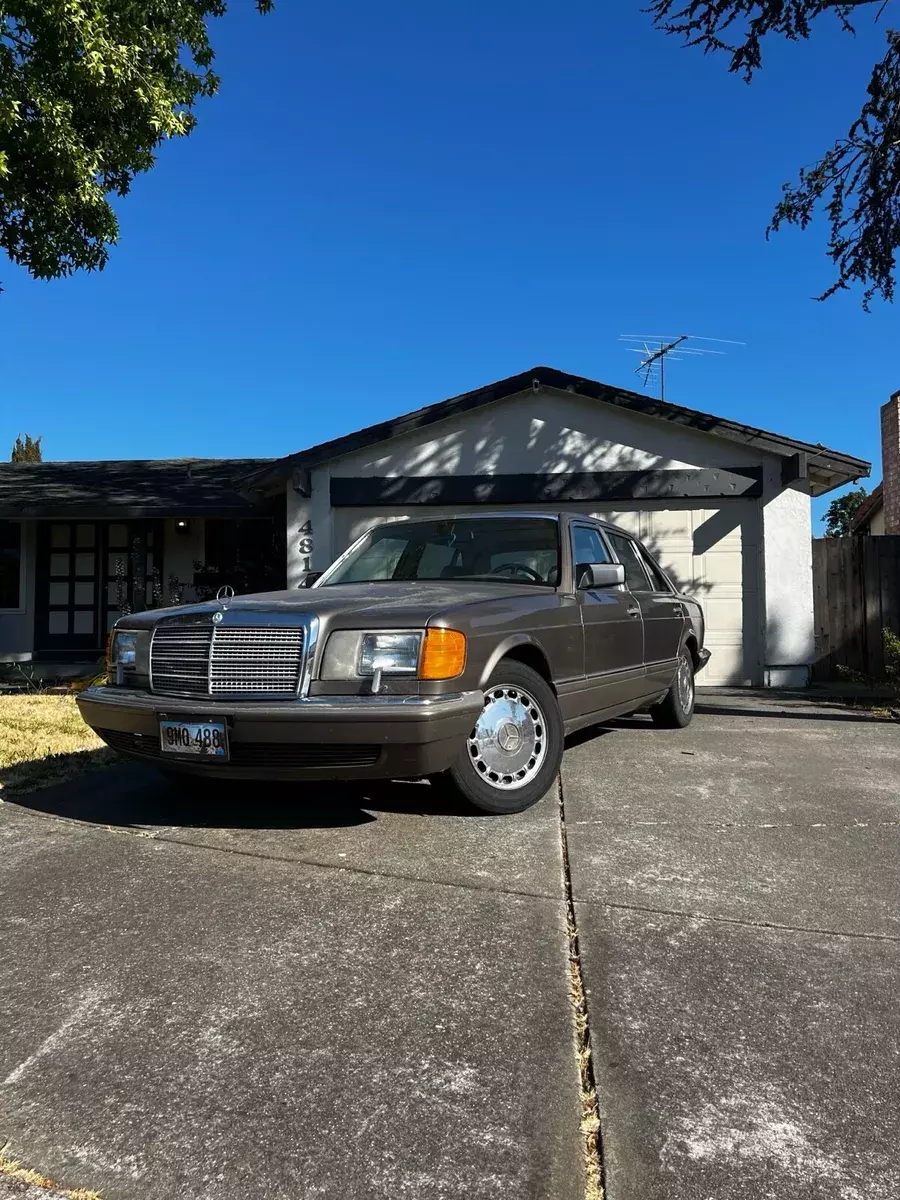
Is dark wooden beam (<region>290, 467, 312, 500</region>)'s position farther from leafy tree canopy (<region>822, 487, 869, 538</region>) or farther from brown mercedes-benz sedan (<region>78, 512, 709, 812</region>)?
leafy tree canopy (<region>822, 487, 869, 538</region>)

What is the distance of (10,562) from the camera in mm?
14195

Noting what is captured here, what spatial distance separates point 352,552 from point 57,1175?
4.08m

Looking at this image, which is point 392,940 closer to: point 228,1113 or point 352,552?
point 228,1113

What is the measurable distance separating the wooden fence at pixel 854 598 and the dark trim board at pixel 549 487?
66.8 inches

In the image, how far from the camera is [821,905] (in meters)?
2.94

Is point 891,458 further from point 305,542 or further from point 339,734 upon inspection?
point 339,734

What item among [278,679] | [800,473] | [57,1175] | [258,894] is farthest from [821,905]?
[800,473]

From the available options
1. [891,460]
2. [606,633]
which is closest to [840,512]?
[891,460]

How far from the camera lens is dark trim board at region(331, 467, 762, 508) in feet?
33.8

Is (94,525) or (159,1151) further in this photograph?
(94,525)

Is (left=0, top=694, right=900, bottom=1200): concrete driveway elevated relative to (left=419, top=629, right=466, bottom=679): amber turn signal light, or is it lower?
lower

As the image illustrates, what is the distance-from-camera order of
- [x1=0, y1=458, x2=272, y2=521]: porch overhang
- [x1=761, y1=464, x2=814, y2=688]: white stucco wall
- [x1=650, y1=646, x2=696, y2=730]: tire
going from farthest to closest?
1. [x1=0, y1=458, x2=272, y2=521]: porch overhang
2. [x1=761, y1=464, x2=814, y2=688]: white stucco wall
3. [x1=650, y1=646, x2=696, y2=730]: tire

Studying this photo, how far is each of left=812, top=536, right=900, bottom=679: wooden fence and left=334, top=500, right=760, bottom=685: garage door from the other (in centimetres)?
115

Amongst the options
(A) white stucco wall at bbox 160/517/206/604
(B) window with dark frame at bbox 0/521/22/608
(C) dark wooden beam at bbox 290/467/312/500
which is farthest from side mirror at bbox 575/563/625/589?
(B) window with dark frame at bbox 0/521/22/608
